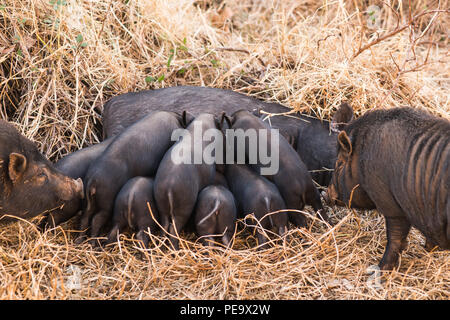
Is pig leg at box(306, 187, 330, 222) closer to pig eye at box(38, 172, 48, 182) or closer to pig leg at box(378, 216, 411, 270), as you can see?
pig leg at box(378, 216, 411, 270)

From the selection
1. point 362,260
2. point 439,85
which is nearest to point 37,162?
point 362,260

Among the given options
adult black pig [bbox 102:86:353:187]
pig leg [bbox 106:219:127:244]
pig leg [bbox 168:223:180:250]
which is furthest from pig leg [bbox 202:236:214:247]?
adult black pig [bbox 102:86:353:187]

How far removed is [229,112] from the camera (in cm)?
490

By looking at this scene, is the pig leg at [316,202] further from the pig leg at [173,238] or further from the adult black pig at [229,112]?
the pig leg at [173,238]

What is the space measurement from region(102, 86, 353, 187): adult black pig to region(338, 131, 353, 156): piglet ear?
1.07 m

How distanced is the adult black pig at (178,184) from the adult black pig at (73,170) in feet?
1.93

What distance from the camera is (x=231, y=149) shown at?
170 inches

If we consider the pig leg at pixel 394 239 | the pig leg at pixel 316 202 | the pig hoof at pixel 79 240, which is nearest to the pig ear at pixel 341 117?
the pig leg at pixel 316 202

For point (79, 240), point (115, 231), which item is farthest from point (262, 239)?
point (79, 240)

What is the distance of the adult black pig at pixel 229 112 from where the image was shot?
4.74 m

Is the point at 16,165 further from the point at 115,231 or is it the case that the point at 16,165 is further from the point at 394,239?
the point at 394,239

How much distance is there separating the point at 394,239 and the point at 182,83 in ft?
8.84
